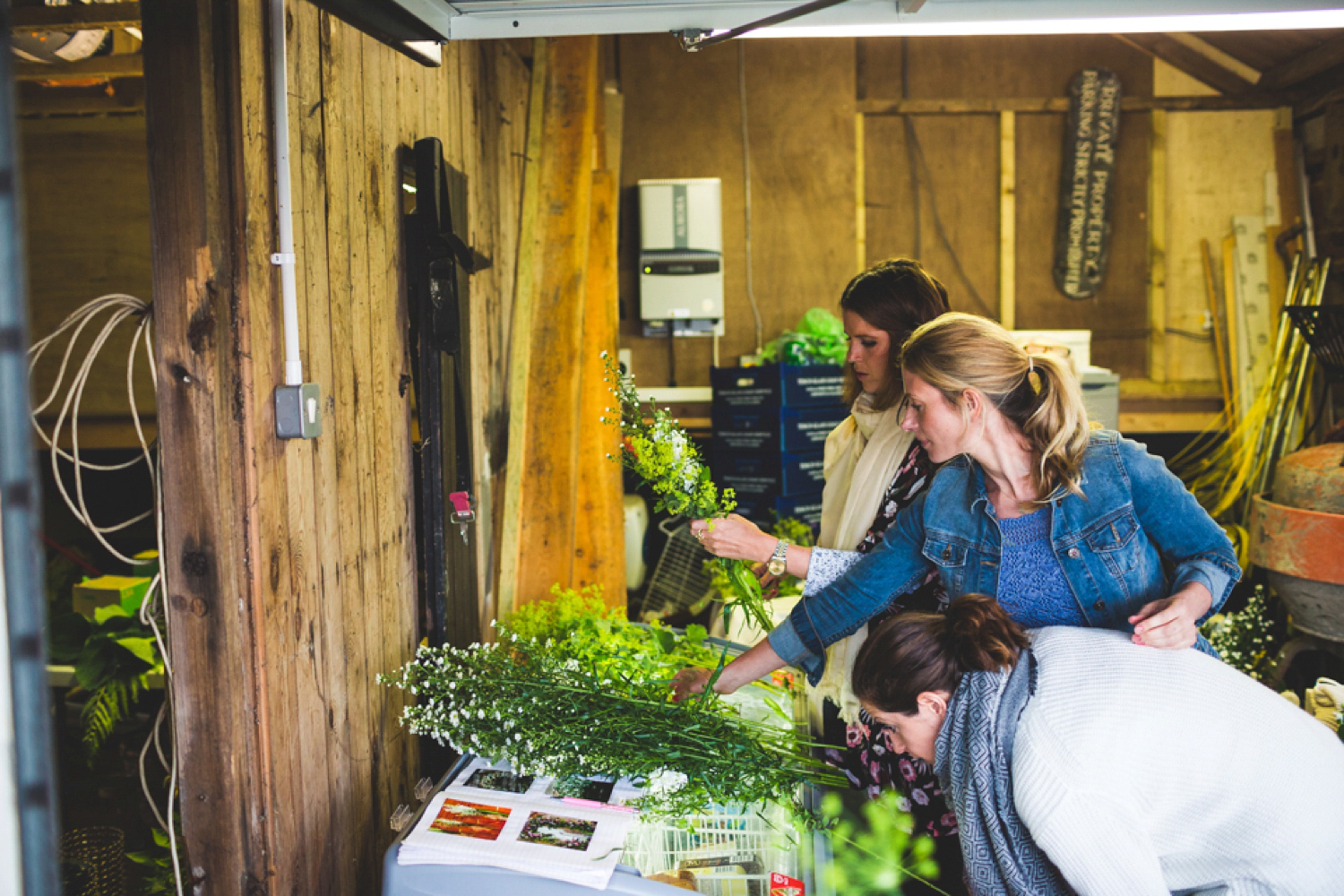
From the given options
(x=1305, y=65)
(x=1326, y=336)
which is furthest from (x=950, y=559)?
(x=1305, y=65)

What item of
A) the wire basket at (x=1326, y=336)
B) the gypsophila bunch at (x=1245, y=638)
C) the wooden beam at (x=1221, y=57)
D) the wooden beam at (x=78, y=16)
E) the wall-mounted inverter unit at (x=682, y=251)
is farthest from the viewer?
the wooden beam at (x=1221, y=57)

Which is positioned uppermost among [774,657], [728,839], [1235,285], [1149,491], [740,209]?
[740,209]

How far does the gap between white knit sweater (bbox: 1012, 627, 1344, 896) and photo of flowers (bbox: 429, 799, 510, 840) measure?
881 mm

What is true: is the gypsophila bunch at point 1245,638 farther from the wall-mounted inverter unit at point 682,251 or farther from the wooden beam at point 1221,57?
the wooden beam at point 1221,57

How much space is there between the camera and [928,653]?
1.43m

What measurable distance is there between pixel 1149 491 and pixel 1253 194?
442 centimetres

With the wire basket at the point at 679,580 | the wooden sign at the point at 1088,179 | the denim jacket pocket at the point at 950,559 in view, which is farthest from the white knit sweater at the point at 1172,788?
the wooden sign at the point at 1088,179

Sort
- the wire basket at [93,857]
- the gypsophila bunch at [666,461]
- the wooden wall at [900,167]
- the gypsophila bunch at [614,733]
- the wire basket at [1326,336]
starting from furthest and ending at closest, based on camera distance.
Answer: the wooden wall at [900,167] → the wire basket at [1326,336] → the wire basket at [93,857] → the gypsophila bunch at [666,461] → the gypsophila bunch at [614,733]

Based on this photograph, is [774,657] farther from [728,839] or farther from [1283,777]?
[1283,777]

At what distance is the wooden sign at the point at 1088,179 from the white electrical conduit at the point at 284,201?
15.1ft

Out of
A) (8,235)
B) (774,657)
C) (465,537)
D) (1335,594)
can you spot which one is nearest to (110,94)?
(465,537)

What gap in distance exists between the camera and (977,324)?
1.61m

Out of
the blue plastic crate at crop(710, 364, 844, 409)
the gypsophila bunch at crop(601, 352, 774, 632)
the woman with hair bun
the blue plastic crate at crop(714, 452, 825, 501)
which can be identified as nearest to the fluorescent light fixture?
the gypsophila bunch at crop(601, 352, 774, 632)

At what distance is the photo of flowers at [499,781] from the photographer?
1.71 meters
